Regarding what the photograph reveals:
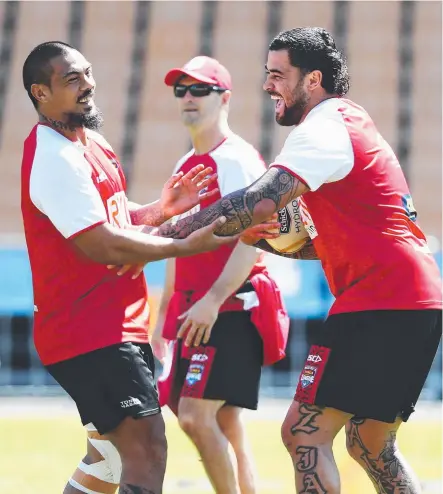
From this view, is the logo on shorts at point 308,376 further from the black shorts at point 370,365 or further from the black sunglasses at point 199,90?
the black sunglasses at point 199,90

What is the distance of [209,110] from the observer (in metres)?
5.94

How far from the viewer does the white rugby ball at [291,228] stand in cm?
461

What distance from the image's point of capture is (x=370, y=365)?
163 inches

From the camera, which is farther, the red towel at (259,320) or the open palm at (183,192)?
the red towel at (259,320)

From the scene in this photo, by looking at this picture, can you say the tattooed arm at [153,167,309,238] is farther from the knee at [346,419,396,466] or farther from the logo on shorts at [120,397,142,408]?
the knee at [346,419,396,466]

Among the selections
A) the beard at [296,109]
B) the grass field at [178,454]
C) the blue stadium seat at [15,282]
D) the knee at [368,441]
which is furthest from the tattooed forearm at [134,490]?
the blue stadium seat at [15,282]

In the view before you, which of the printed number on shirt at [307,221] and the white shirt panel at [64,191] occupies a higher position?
the white shirt panel at [64,191]

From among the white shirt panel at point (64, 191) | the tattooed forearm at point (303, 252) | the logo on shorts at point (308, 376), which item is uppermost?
the white shirt panel at point (64, 191)

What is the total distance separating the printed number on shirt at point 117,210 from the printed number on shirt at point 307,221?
2.40 ft

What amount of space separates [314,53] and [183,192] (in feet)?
2.83

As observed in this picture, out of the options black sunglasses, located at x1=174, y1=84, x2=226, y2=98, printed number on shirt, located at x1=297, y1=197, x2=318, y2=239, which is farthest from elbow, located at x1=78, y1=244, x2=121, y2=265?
black sunglasses, located at x1=174, y1=84, x2=226, y2=98

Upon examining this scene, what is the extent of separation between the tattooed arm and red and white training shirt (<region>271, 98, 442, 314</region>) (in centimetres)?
6

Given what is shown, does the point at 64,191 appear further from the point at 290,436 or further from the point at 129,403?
the point at 290,436

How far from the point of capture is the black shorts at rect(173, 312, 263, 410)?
539 centimetres
